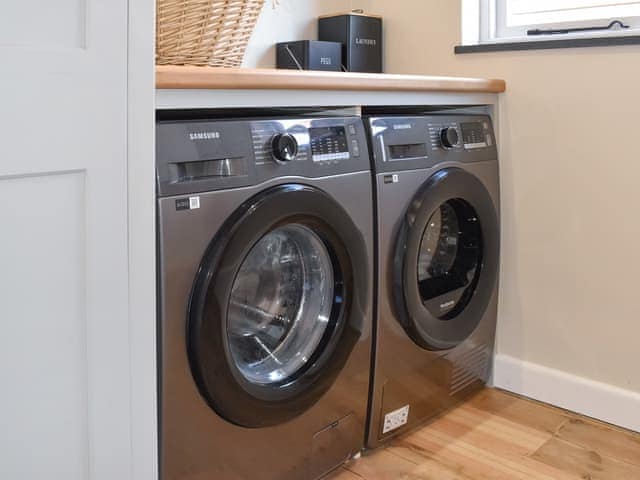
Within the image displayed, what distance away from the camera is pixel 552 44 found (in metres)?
2.05

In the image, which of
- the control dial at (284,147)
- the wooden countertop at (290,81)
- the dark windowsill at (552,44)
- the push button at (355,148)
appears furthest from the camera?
the dark windowsill at (552,44)

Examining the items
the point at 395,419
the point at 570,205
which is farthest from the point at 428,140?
the point at 395,419

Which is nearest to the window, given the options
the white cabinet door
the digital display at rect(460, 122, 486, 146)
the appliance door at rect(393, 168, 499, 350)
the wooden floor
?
the digital display at rect(460, 122, 486, 146)

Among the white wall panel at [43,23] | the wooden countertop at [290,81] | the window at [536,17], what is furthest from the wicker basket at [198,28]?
the window at [536,17]

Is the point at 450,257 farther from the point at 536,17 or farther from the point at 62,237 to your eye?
the point at 62,237

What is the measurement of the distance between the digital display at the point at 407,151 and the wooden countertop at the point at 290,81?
0.45ft

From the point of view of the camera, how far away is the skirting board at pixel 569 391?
2025 mm

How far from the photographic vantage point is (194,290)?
131 cm

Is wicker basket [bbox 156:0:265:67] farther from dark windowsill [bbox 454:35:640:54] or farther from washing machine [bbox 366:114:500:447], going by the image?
dark windowsill [bbox 454:35:640:54]

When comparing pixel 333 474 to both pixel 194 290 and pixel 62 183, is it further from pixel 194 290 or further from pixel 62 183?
pixel 62 183

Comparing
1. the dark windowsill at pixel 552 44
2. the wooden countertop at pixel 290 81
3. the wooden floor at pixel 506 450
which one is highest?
the dark windowsill at pixel 552 44

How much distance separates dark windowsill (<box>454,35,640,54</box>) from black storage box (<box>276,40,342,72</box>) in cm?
39

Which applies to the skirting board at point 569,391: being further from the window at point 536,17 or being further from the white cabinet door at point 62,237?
the white cabinet door at point 62,237

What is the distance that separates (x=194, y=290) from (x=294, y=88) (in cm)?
48
